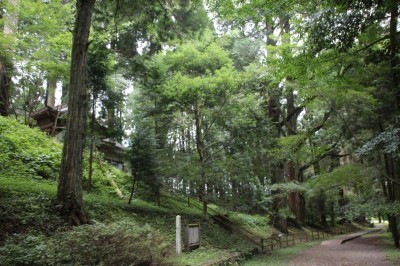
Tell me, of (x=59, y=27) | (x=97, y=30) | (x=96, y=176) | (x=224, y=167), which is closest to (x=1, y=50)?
(x=59, y=27)

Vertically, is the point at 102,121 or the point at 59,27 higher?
the point at 59,27

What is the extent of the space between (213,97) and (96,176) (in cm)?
636

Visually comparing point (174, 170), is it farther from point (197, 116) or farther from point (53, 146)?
point (53, 146)

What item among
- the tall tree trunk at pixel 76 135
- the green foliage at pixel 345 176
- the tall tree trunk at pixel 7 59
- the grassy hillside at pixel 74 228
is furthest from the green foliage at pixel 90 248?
the tall tree trunk at pixel 7 59

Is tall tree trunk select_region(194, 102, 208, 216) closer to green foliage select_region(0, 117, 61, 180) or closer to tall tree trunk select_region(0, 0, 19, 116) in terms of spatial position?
green foliage select_region(0, 117, 61, 180)

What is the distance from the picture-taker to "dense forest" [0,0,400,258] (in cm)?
816

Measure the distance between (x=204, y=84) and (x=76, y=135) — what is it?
7248 mm

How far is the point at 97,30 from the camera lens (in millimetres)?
12000

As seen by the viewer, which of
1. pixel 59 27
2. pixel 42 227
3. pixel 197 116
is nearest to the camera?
pixel 42 227

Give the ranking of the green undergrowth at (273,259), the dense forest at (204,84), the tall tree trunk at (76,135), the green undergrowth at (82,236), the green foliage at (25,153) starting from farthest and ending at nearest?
the green undergrowth at (273,259) < the green foliage at (25,153) < the dense forest at (204,84) < the tall tree trunk at (76,135) < the green undergrowth at (82,236)

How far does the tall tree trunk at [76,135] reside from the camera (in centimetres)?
773

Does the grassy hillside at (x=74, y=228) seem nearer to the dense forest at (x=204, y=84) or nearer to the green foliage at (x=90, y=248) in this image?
the green foliage at (x=90, y=248)

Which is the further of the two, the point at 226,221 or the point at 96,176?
the point at 226,221

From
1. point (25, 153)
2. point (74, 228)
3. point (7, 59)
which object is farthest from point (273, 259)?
point (7, 59)
